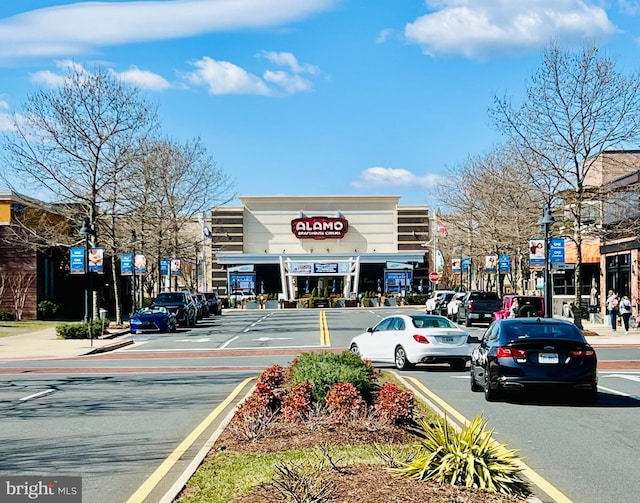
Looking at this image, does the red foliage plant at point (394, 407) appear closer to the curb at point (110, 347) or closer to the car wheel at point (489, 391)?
the car wheel at point (489, 391)

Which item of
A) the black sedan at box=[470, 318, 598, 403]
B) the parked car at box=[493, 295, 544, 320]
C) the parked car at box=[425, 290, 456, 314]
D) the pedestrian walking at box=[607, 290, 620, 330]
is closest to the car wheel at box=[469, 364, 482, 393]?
the black sedan at box=[470, 318, 598, 403]

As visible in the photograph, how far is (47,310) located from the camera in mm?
49938

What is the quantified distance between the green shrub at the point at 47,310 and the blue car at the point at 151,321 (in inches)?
410

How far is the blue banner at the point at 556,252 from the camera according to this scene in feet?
118

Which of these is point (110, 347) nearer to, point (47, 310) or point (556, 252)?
point (556, 252)

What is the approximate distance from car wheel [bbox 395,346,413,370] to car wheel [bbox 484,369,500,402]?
6331 mm

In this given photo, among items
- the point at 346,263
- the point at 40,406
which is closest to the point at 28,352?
the point at 40,406

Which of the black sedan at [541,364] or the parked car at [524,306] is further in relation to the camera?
the parked car at [524,306]

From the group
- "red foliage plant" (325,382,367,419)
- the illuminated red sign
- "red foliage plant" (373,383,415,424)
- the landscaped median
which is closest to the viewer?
the landscaped median

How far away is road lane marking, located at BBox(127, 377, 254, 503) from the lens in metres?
8.38

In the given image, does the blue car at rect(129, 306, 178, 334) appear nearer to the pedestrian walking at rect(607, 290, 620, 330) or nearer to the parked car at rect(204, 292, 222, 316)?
the pedestrian walking at rect(607, 290, 620, 330)

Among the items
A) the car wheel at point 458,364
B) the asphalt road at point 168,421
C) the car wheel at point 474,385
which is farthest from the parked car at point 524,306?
the car wheel at point 474,385

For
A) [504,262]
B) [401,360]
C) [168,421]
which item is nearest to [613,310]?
[504,262]

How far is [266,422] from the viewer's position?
431 inches
